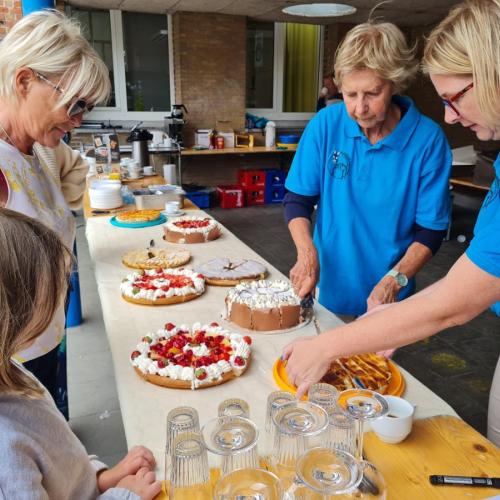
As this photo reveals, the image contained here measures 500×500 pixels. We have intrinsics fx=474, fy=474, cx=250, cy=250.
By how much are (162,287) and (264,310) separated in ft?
1.58

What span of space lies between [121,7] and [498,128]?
24.7 ft

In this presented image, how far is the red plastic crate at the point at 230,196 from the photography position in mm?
7625

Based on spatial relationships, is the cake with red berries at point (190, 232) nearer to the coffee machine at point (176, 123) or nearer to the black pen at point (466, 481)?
the black pen at point (466, 481)

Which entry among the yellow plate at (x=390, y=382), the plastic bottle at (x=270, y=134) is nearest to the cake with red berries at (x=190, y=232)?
the yellow plate at (x=390, y=382)

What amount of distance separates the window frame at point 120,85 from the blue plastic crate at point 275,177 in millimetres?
2054

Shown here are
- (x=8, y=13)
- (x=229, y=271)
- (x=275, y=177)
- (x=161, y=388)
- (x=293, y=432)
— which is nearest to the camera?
(x=293, y=432)

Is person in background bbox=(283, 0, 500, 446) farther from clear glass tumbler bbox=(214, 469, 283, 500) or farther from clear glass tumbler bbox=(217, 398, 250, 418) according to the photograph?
clear glass tumbler bbox=(214, 469, 283, 500)

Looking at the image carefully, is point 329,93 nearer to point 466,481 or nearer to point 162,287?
point 162,287

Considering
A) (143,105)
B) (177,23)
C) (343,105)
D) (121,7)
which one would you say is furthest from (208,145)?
(343,105)

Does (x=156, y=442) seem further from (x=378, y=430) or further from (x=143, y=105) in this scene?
(x=143, y=105)

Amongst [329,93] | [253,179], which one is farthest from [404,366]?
[329,93]

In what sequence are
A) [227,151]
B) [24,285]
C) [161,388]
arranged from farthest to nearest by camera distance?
[227,151] → [161,388] → [24,285]

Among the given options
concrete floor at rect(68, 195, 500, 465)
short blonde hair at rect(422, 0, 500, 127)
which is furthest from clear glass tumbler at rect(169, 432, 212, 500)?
concrete floor at rect(68, 195, 500, 465)

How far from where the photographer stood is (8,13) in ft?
20.9
